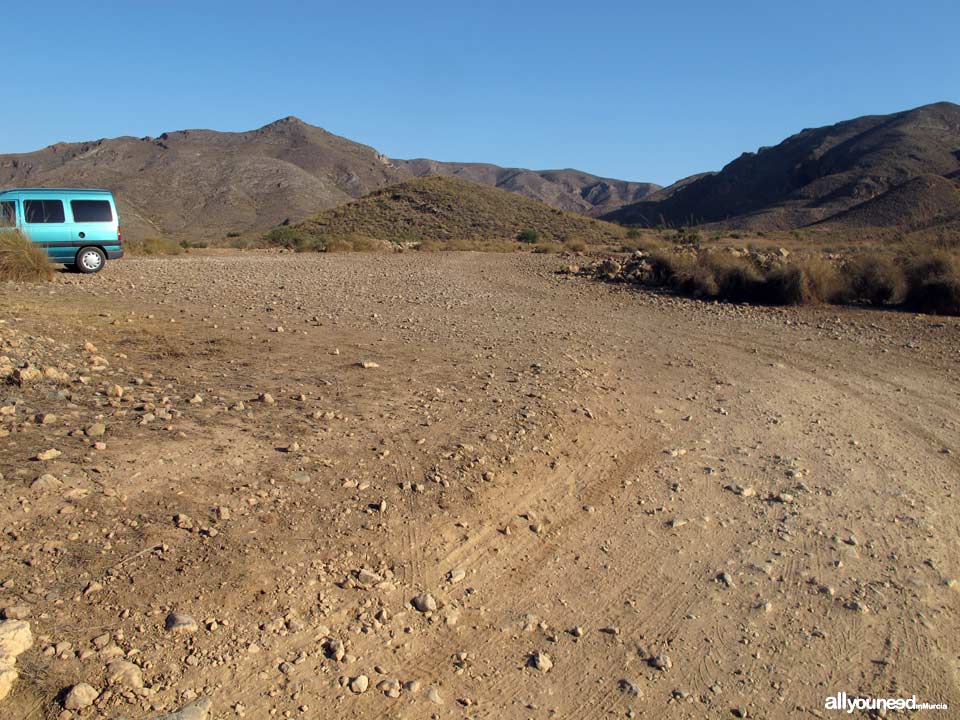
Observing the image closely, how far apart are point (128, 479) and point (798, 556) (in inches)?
159

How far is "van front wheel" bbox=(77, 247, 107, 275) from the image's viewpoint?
16219 millimetres

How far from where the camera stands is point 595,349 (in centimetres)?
993

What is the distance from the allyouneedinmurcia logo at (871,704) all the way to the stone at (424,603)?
185 centimetres

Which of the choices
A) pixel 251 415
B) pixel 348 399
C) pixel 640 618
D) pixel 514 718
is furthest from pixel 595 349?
pixel 514 718

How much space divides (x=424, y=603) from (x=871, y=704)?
6.87 feet

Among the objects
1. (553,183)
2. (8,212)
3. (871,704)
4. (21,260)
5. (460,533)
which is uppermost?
(553,183)

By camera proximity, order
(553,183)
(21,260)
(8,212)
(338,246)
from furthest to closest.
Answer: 1. (553,183)
2. (338,246)
3. (8,212)
4. (21,260)

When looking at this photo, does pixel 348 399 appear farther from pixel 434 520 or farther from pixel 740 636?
pixel 740 636

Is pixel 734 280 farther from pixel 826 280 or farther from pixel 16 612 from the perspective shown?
pixel 16 612

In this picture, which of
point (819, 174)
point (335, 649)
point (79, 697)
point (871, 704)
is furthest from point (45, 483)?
point (819, 174)

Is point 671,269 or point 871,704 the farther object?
Answer: point 671,269

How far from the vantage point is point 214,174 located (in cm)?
9081

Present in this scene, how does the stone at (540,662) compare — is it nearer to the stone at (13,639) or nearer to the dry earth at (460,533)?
the dry earth at (460,533)

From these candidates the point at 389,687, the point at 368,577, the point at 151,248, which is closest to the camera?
the point at 389,687
